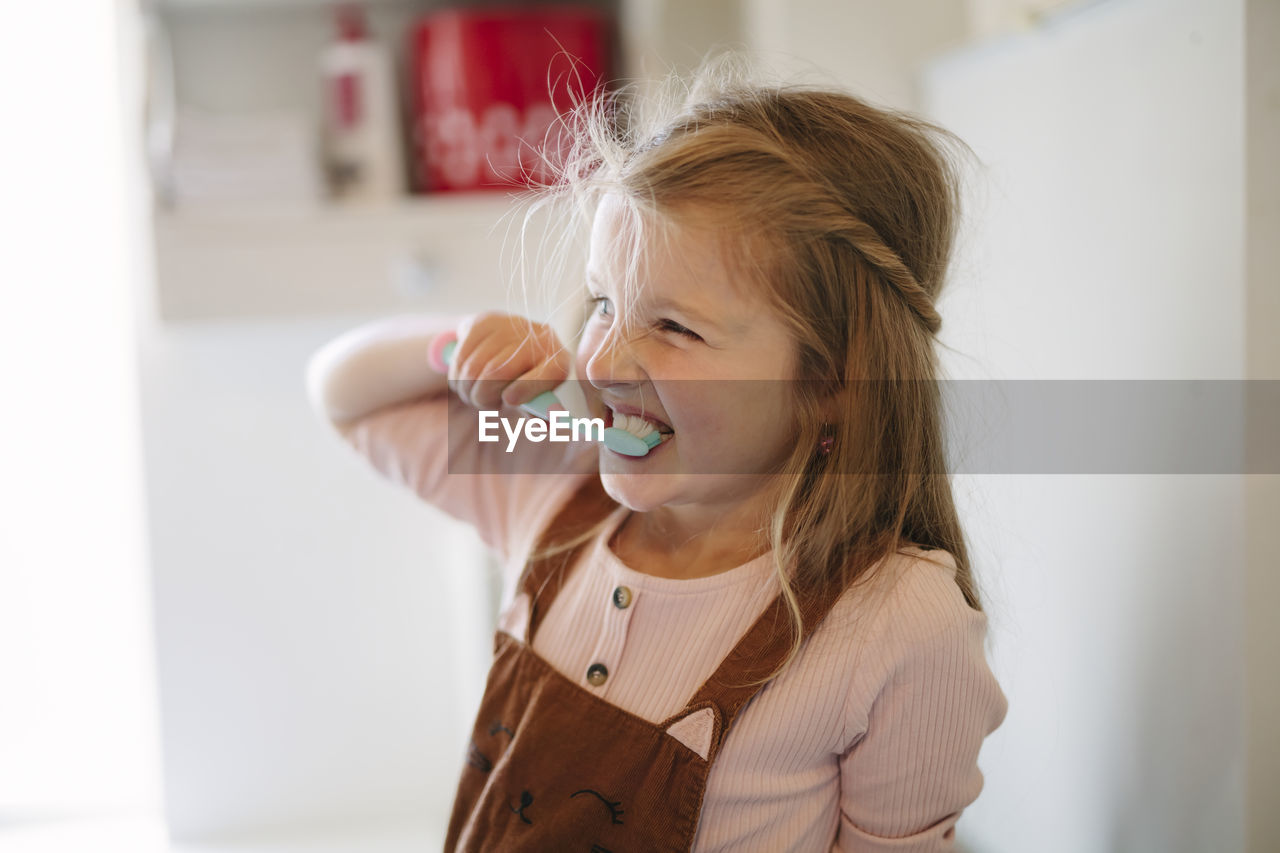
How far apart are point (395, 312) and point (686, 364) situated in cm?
58

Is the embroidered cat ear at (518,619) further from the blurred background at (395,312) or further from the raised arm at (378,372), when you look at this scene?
the blurred background at (395,312)

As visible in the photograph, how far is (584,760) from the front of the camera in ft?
2.07

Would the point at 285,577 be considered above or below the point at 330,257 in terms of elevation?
below

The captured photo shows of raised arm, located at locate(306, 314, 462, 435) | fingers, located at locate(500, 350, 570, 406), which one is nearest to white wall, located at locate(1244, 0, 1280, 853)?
fingers, located at locate(500, 350, 570, 406)

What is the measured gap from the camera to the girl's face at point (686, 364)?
570 millimetres

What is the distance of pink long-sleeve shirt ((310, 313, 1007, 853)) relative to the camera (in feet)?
1.91

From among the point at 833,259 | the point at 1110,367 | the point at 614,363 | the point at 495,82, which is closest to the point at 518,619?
the point at 614,363

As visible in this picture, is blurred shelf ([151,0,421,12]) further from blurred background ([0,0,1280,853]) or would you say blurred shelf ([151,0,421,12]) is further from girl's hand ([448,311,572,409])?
girl's hand ([448,311,572,409])

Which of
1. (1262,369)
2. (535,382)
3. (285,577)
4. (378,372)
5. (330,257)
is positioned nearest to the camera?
(1262,369)

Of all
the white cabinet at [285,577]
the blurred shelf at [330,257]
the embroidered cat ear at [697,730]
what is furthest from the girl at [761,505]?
the white cabinet at [285,577]

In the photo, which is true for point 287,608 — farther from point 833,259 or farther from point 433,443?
point 833,259

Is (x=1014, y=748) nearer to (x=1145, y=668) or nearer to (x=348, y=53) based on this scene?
A: (x=1145, y=668)

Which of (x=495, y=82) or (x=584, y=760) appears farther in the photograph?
(x=495, y=82)

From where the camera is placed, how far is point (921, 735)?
583 millimetres
